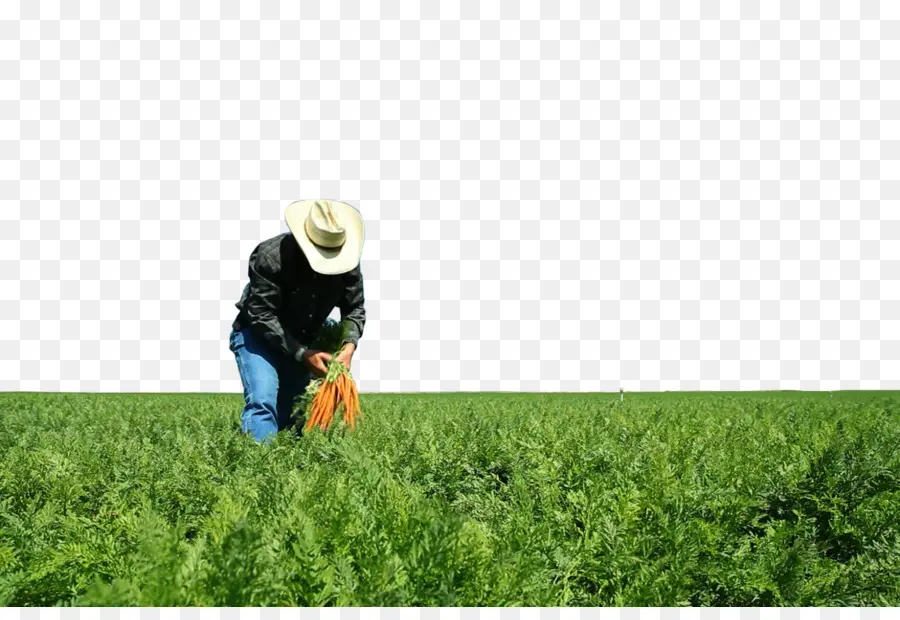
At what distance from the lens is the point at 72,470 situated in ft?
15.7

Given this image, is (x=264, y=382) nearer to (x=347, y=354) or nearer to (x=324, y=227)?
(x=347, y=354)

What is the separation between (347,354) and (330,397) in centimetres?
56

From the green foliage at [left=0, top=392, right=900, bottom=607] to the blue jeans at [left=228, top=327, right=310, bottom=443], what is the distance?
56cm

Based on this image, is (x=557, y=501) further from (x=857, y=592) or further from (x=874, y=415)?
(x=874, y=415)

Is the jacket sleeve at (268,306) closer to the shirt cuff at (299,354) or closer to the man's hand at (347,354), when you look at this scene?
the shirt cuff at (299,354)

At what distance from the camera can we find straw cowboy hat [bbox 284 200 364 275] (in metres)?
6.73

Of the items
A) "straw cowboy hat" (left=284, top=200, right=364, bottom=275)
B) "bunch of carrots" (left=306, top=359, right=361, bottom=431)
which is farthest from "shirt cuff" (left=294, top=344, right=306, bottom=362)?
"straw cowboy hat" (left=284, top=200, right=364, bottom=275)

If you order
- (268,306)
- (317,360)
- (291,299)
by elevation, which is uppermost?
(291,299)

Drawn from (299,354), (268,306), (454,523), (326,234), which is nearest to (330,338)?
(299,354)

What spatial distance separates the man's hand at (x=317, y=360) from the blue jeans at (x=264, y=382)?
359mm

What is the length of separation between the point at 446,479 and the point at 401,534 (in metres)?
2.08

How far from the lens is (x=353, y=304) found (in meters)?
7.45

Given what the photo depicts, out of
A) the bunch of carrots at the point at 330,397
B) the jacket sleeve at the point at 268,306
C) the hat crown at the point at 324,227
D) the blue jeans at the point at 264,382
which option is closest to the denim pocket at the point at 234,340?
the blue jeans at the point at 264,382

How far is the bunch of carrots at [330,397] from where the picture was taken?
6.59 meters
